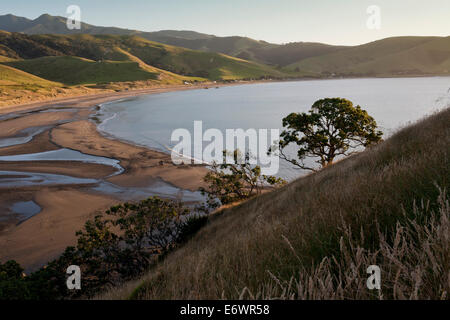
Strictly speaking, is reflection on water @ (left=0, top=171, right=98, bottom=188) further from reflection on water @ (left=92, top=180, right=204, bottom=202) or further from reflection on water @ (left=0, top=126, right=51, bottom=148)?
reflection on water @ (left=0, top=126, right=51, bottom=148)

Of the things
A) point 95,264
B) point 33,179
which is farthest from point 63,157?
point 95,264

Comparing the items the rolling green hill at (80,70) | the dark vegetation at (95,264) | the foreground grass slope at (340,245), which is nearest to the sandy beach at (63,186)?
the dark vegetation at (95,264)

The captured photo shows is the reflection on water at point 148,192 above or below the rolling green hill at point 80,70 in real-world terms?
below

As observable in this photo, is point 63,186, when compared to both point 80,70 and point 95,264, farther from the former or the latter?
point 80,70

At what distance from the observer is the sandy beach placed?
14.8 metres

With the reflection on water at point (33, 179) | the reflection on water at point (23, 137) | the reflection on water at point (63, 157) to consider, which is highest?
the reflection on water at point (23, 137)

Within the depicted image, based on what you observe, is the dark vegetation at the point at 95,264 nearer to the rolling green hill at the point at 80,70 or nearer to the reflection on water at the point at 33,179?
the reflection on water at the point at 33,179

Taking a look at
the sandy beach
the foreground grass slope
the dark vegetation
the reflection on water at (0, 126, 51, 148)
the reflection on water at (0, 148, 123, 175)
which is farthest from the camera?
the reflection on water at (0, 126, 51, 148)

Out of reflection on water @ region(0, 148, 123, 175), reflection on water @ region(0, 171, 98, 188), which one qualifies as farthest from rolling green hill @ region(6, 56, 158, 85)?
reflection on water @ region(0, 171, 98, 188)

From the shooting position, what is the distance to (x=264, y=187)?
80.7ft

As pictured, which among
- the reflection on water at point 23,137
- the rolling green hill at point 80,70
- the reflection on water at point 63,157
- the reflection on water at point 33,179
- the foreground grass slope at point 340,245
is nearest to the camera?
the foreground grass slope at point 340,245

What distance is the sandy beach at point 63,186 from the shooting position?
14844 millimetres

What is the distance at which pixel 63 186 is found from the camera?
23.1 meters
